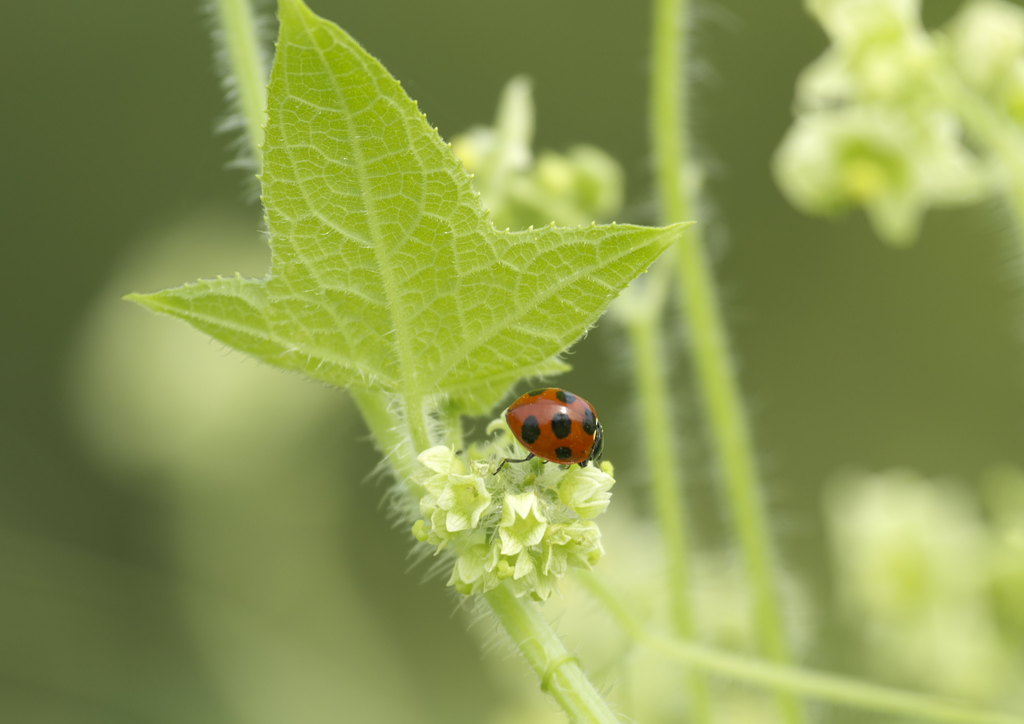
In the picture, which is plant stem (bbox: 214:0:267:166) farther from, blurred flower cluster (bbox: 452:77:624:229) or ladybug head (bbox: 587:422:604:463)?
blurred flower cluster (bbox: 452:77:624:229)

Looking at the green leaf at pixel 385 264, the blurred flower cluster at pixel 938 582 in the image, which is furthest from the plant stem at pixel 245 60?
the blurred flower cluster at pixel 938 582

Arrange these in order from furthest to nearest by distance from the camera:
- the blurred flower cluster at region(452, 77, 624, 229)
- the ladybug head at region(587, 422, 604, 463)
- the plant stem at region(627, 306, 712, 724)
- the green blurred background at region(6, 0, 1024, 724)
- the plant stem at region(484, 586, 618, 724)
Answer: the green blurred background at region(6, 0, 1024, 724) → the blurred flower cluster at region(452, 77, 624, 229) → the plant stem at region(627, 306, 712, 724) → the ladybug head at region(587, 422, 604, 463) → the plant stem at region(484, 586, 618, 724)

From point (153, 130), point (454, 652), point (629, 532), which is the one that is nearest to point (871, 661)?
point (629, 532)

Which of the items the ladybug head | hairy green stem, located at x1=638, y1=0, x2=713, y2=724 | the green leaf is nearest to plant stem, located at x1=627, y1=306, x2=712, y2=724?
hairy green stem, located at x1=638, y1=0, x2=713, y2=724

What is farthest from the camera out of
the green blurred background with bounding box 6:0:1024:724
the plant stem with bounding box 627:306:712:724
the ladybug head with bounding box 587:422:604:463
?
the green blurred background with bounding box 6:0:1024:724

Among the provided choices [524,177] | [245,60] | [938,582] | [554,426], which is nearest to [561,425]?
[554,426]

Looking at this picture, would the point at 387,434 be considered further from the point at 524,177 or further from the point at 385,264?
the point at 524,177

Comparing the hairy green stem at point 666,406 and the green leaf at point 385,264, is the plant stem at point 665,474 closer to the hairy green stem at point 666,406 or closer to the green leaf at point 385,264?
the hairy green stem at point 666,406
